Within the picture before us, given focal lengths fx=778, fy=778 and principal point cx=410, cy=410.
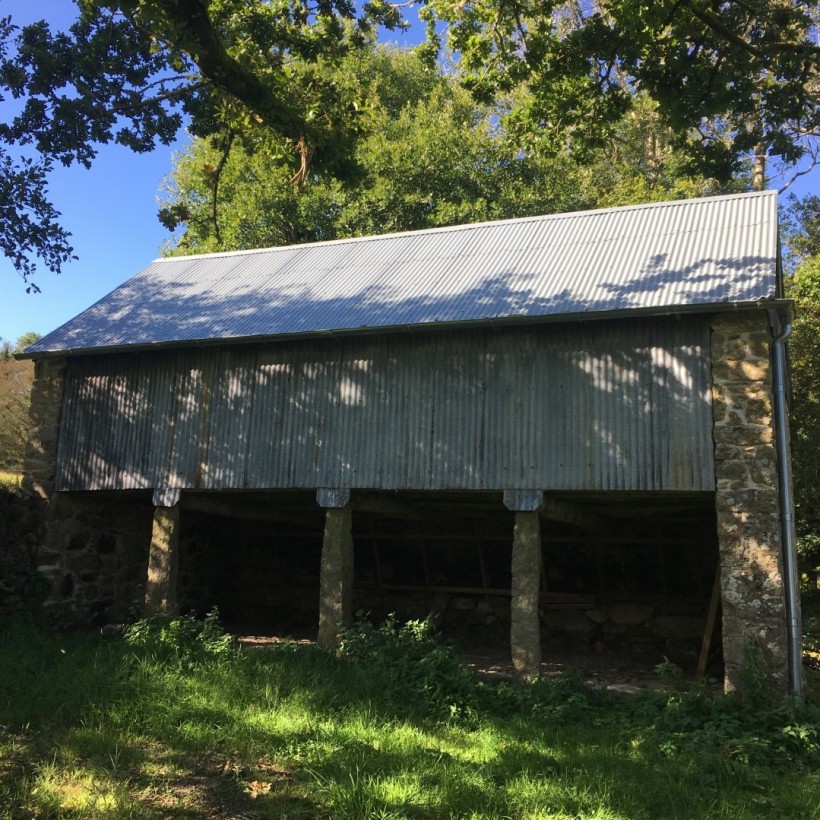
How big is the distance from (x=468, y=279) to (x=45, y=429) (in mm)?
6516

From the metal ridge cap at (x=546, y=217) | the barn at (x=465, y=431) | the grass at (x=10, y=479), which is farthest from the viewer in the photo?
the grass at (x=10, y=479)

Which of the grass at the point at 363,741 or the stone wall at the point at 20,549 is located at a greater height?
the stone wall at the point at 20,549

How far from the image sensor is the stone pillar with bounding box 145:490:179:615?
1038 centimetres

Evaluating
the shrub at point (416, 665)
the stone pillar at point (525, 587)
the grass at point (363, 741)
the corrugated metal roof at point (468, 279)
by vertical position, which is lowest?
the grass at point (363, 741)

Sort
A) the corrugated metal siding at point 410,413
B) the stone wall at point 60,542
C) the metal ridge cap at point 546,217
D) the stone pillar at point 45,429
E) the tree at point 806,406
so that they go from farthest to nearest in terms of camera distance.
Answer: the tree at point 806,406 < the stone pillar at point 45,429 < the stone wall at point 60,542 < the metal ridge cap at point 546,217 < the corrugated metal siding at point 410,413

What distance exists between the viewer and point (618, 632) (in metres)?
12.1

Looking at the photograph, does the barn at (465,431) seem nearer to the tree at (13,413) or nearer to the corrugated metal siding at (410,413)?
the corrugated metal siding at (410,413)

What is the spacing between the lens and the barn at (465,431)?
26.6 feet

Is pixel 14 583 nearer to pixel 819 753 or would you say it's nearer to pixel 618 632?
pixel 618 632

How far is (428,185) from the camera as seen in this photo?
71.5 ft

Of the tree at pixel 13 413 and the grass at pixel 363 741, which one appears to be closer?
the grass at pixel 363 741

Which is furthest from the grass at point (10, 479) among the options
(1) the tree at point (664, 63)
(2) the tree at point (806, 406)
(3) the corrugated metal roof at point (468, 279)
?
(2) the tree at point (806, 406)

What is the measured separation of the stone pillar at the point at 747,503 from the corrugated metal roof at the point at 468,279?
0.57 metres

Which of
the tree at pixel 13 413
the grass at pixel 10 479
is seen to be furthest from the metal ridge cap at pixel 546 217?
the tree at pixel 13 413
